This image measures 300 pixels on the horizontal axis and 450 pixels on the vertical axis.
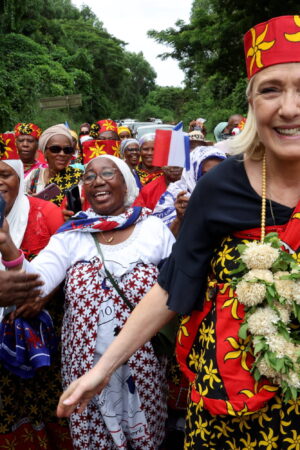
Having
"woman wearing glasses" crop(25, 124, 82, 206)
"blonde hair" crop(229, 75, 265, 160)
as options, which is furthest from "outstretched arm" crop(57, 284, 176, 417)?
"woman wearing glasses" crop(25, 124, 82, 206)

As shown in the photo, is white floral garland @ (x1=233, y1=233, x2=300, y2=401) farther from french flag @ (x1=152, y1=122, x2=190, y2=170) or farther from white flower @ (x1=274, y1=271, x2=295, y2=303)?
french flag @ (x1=152, y1=122, x2=190, y2=170)

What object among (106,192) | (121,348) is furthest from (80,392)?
(106,192)

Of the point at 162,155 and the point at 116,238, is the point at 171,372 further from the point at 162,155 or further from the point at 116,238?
the point at 162,155

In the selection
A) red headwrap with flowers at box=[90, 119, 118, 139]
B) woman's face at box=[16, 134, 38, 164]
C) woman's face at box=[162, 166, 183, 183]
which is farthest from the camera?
red headwrap with flowers at box=[90, 119, 118, 139]

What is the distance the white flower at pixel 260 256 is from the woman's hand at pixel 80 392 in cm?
69

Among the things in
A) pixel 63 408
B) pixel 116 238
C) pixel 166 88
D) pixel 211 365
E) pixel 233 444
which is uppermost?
pixel 166 88

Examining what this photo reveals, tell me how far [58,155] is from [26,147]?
3.78 feet

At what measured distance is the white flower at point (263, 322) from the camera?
59.9 inches

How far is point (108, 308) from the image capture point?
2766 millimetres

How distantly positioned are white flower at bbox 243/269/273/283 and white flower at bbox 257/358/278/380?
0.26 m

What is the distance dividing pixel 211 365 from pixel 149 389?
1290 mm

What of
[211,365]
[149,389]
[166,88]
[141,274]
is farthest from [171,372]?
[166,88]

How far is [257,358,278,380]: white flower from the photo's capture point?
1.52 m

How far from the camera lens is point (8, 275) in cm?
239
